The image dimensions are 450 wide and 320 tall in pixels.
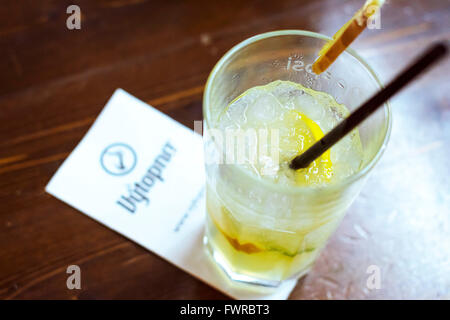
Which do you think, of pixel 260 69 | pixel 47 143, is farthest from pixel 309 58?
pixel 47 143

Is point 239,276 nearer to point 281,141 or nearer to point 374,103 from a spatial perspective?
point 281,141

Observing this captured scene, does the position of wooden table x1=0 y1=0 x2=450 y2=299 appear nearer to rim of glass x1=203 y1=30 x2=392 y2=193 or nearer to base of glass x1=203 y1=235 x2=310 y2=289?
base of glass x1=203 y1=235 x2=310 y2=289

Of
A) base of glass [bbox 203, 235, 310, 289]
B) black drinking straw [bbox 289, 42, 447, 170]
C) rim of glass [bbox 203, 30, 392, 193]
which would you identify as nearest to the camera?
black drinking straw [bbox 289, 42, 447, 170]

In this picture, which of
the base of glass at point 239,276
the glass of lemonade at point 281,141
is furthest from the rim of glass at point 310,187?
the base of glass at point 239,276

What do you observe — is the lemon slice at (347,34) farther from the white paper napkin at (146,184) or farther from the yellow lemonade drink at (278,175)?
the white paper napkin at (146,184)

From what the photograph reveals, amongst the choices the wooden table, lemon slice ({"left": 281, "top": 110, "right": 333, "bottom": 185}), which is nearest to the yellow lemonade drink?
lemon slice ({"left": 281, "top": 110, "right": 333, "bottom": 185})

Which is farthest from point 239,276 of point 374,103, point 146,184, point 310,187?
point 374,103

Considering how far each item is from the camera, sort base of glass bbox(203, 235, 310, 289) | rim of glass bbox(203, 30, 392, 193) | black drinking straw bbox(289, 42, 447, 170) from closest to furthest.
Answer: black drinking straw bbox(289, 42, 447, 170), rim of glass bbox(203, 30, 392, 193), base of glass bbox(203, 235, 310, 289)
